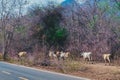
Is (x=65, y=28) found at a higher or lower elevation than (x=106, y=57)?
higher

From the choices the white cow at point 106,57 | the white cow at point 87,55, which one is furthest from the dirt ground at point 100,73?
the white cow at point 87,55

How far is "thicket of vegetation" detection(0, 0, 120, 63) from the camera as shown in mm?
28516

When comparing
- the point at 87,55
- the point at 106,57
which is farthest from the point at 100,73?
the point at 87,55

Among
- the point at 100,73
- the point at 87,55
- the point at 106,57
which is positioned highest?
the point at 87,55

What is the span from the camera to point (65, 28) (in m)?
38.6

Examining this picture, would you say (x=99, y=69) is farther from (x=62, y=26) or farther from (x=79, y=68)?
(x=62, y=26)

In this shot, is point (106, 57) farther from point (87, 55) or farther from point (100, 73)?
point (100, 73)

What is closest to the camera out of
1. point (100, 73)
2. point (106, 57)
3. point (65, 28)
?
point (100, 73)

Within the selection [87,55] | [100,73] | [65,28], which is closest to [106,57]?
[87,55]

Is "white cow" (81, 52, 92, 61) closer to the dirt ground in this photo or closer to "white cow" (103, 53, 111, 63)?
"white cow" (103, 53, 111, 63)

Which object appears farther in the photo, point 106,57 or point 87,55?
point 87,55

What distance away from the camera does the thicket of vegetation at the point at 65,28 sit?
93.6 ft

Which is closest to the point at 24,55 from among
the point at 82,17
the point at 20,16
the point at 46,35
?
the point at 46,35

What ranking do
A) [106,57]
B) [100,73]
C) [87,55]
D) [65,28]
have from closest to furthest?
[100,73] → [106,57] → [87,55] → [65,28]
